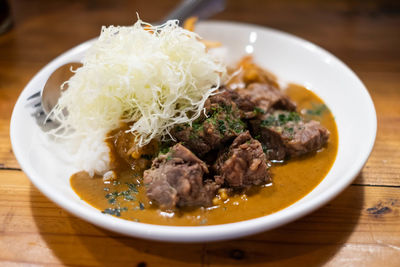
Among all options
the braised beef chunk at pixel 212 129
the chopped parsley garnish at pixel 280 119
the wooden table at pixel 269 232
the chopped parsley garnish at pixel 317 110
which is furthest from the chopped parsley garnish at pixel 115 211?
the chopped parsley garnish at pixel 317 110

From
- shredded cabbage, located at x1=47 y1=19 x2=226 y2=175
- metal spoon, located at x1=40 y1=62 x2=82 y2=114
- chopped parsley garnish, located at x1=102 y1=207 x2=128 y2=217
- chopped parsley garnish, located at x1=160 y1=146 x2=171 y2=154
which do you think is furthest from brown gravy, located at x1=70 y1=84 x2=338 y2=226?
Answer: metal spoon, located at x1=40 y1=62 x2=82 y2=114

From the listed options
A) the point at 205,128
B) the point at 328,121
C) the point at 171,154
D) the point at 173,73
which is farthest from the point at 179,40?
the point at 328,121

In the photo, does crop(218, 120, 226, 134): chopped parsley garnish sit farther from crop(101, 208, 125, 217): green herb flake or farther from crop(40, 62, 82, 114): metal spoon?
crop(40, 62, 82, 114): metal spoon

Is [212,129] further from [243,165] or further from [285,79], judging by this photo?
[285,79]

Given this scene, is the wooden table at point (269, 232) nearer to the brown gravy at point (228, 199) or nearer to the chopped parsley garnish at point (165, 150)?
the brown gravy at point (228, 199)

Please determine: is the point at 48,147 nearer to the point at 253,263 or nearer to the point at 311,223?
the point at 253,263
